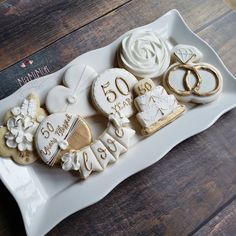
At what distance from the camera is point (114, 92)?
2.80 feet

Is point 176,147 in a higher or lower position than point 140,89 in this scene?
lower

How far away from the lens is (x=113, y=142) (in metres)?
0.80

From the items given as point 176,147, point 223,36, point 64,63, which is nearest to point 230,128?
point 176,147

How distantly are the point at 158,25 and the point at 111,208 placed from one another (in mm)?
468

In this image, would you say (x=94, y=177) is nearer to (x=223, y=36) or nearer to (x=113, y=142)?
(x=113, y=142)

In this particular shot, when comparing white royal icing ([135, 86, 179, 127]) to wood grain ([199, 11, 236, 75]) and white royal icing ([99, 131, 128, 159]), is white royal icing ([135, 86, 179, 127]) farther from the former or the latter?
wood grain ([199, 11, 236, 75])

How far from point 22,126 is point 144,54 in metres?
0.32

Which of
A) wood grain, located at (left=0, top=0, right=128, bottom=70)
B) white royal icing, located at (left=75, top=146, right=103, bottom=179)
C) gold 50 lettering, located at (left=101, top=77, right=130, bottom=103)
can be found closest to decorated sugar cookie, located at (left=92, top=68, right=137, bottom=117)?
gold 50 lettering, located at (left=101, top=77, right=130, bottom=103)

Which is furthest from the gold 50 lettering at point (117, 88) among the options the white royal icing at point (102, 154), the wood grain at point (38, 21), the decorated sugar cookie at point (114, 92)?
the wood grain at point (38, 21)

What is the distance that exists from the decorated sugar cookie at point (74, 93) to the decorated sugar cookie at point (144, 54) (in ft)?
0.28

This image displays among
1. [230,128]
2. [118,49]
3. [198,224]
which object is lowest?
[198,224]

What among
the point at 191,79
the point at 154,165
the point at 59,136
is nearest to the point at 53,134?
the point at 59,136

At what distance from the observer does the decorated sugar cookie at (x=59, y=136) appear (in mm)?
789

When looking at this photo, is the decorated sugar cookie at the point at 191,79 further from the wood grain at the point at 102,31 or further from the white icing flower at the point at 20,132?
the white icing flower at the point at 20,132
